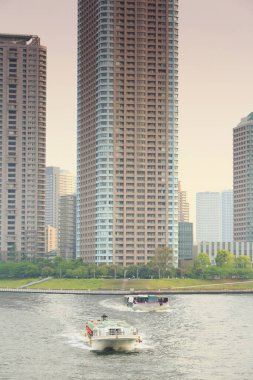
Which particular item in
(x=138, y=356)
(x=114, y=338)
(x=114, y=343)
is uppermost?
(x=114, y=338)

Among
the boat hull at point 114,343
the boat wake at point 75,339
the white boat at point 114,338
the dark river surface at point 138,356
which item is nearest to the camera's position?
the dark river surface at point 138,356

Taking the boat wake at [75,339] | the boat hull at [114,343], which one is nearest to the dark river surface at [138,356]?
the boat wake at [75,339]

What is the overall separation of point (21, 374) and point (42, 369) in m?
5.05

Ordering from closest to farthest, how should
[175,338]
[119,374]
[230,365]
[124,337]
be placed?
[119,374], [230,365], [124,337], [175,338]

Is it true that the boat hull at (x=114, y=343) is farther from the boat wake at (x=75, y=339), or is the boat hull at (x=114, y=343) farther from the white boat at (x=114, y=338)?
the boat wake at (x=75, y=339)

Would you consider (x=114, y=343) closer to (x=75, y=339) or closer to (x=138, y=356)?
(x=138, y=356)

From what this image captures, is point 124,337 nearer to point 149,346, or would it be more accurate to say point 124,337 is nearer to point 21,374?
point 149,346

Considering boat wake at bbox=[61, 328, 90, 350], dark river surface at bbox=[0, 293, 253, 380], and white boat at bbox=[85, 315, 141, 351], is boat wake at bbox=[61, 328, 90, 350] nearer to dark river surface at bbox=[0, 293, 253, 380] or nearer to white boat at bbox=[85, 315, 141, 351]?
dark river surface at bbox=[0, 293, 253, 380]

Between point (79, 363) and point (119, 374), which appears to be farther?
point (79, 363)

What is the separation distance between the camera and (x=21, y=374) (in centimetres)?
12688

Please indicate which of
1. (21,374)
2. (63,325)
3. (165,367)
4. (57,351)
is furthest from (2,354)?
(63,325)

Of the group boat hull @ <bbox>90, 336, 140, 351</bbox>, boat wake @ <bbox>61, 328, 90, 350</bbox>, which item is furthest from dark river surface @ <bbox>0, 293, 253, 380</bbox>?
boat hull @ <bbox>90, 336, 140, 351</bbox>

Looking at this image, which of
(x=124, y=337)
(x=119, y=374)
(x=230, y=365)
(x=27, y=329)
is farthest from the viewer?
(x=27, y=329)

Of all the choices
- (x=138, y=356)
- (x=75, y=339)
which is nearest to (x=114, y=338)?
(x=138, y=356)
